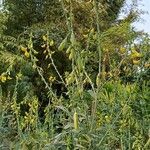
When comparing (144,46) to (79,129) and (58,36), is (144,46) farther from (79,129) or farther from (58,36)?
(58,36)

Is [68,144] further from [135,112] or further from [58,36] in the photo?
[58,36]

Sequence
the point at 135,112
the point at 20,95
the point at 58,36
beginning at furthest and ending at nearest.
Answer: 1. the point at 58,36
2. the point at 20,95
3. the point at 135,112

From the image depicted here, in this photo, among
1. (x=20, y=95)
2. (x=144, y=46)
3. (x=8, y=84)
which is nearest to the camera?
(x=144, y=46)

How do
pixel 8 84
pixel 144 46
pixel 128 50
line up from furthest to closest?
pixel 8 84
pixel 144 46
pixel 128 50

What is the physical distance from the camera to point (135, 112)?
18.9 ft

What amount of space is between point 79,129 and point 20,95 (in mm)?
7511

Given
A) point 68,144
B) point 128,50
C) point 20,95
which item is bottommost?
point 20,95

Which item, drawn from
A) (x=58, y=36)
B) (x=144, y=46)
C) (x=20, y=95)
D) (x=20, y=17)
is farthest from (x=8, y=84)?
(x=144, y=46)

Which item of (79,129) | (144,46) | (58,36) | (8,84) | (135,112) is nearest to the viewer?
(79,129)

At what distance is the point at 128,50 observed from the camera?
Answer: 2.60 meters

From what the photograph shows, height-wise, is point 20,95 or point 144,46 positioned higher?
point 144,46

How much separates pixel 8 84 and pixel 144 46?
25.2 ft

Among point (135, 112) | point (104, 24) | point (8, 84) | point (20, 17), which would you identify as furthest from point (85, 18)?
point (135, 112)

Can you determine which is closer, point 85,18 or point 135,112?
point 135,112
